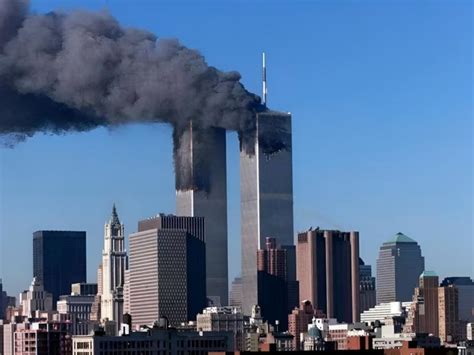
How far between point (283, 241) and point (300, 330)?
24.6m

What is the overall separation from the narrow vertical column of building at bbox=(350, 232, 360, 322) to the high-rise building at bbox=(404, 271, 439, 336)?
759cm

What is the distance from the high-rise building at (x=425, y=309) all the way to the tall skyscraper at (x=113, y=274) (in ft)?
70.6

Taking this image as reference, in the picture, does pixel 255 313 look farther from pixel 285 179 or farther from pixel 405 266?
pixel 405 266

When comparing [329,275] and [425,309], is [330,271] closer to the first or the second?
[329,275]

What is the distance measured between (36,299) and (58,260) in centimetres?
1876

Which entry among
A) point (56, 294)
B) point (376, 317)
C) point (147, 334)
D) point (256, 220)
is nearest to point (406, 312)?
→ point (376, 317)

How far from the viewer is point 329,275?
15462 cm

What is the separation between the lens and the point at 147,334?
193 feet

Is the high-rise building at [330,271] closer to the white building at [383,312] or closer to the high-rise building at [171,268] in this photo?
the white building at [383,312]

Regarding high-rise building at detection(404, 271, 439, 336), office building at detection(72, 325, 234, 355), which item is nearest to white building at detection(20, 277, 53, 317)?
high-rise building at detection(404, 271, 439, 336)

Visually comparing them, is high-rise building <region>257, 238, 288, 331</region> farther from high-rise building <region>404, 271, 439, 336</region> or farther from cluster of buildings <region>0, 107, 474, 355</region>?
high-rise building <region>404, 271, 439, 336</region>

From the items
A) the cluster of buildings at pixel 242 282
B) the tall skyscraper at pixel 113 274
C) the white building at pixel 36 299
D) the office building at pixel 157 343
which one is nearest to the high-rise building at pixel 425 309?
the cluster of buildings at pixel 242 282

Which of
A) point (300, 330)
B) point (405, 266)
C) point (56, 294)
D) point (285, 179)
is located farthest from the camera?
point (405, 266)

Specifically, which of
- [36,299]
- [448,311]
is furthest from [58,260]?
[448,311]
